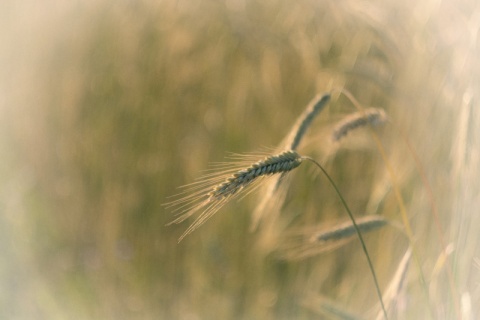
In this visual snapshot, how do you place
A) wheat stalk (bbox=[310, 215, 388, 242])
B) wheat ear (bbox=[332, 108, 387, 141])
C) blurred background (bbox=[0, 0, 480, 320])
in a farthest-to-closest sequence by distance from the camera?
blurred background (bbox=[0, 0, 480, 320])
wheat ear (bbox=[332, 108, 387, 141])
wheat stalk (bbox=[310, 215, 388, 242])

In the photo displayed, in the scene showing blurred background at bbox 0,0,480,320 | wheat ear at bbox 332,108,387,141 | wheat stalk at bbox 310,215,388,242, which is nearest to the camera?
wheat stalk at bbox 310,215,388,242

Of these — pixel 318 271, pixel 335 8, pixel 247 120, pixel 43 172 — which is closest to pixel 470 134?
pixel 318 271

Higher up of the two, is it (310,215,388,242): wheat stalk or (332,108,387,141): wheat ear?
(332,108,387,141): wheat ear

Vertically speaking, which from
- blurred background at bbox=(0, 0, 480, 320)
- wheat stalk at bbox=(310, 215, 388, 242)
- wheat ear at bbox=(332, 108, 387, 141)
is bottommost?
wheat stalk at bbox=(310, 215, 388, 242)

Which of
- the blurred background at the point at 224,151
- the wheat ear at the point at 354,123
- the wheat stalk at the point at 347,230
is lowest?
the wheat stalk at the point at 347,230

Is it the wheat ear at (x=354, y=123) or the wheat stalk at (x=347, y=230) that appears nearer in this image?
the wheat stalk at (x=347, y=230)

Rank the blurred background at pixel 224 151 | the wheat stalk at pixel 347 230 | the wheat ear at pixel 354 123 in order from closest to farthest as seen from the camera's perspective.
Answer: the wheat stalk at pixel 347 230 → the wheat ear at pixel 354 123 → the blurred background at pixel 224 151

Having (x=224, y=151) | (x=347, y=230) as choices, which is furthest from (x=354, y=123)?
(x=224, y=151)

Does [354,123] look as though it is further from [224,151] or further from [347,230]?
[224,151]

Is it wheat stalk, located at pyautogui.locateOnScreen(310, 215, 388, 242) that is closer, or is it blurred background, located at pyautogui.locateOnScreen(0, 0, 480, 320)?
wheat stalk, located at pyautogui.locateOnScreen(310, 215, 388, 242)
